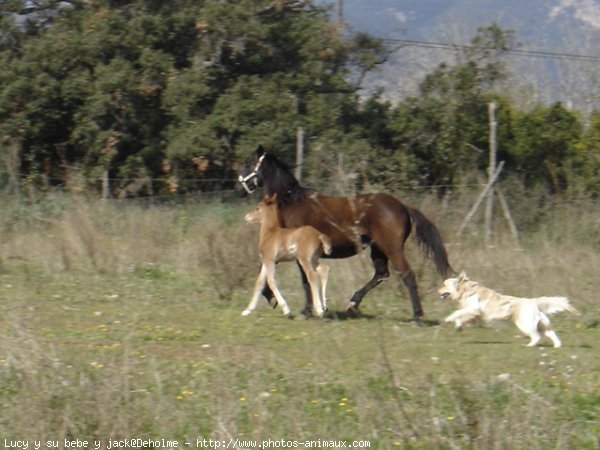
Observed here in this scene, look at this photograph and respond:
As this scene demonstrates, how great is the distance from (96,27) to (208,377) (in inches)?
726

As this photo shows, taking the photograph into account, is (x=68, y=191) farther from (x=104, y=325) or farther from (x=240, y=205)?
(x=104, y=325)

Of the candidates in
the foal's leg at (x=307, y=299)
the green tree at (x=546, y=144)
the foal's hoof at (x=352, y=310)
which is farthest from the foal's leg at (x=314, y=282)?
the green tree at (x=546, y=144)

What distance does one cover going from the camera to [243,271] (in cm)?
1476

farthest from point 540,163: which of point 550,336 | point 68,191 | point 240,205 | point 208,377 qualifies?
point 208,377

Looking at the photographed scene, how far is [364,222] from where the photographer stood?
13.2 m

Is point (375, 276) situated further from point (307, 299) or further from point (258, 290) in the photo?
point (258, 290)

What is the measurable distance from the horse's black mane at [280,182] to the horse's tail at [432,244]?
1.57 metres

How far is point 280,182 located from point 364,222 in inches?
50.8

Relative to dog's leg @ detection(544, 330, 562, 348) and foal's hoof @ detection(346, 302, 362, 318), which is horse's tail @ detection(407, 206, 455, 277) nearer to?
foal's hoof @ detection(346, 302, 362, 318)

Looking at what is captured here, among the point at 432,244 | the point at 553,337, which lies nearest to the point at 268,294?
the point at 432,244

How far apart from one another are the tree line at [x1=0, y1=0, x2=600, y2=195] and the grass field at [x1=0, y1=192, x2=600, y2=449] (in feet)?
17.8

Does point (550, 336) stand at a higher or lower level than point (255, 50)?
lower

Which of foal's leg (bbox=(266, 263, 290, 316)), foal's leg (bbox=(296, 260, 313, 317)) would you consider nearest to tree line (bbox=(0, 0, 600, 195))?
foal's leg (bbox=(296, 260, 313, 317))

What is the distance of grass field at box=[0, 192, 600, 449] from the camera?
7535 millimetres
